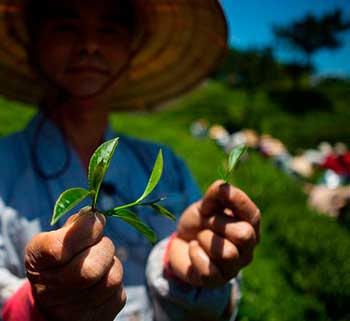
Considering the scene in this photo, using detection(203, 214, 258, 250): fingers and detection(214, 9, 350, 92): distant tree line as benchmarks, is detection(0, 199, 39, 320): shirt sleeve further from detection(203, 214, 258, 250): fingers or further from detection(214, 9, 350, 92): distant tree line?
detection(214, 9, 350, 92): distant tree line

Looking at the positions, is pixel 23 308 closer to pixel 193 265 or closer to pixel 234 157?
pixel 193 265

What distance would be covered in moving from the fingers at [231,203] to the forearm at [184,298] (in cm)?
22

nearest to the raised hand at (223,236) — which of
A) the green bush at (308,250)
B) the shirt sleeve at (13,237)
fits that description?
the shirt sleeve at (13,237)

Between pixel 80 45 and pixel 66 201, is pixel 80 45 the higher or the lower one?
the higher one

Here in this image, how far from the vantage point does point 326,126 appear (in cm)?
1269

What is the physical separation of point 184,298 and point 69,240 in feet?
1.48

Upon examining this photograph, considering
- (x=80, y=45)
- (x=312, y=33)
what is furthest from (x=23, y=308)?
(x=312, y=33)

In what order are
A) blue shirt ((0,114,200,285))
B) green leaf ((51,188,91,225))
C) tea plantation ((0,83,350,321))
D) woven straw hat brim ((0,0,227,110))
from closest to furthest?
1. green leaf ((51,188,91,225))
2. blue shirt ((0,114,200,285))
3. woven straw hat brim ((0,0,227,110))
4. tea plantation ((0,83,350,321))

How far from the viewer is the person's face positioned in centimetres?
99

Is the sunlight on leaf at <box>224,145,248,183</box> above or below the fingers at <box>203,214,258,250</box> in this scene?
above

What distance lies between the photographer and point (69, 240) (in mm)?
482

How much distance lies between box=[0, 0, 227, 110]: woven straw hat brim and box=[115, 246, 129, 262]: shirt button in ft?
2.11

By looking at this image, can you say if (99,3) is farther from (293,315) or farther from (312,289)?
(312,289)

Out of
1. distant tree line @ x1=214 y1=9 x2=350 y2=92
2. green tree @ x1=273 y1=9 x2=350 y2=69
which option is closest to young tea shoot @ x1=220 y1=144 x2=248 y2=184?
distant tree line @ x1=214 y1=9 x2=350 y2=92
